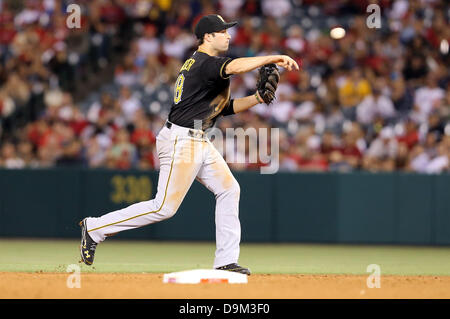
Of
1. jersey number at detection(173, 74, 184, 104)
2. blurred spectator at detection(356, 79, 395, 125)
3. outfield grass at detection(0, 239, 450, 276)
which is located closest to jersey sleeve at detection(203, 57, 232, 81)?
jersey number at detection(173, 74, 184, 104)

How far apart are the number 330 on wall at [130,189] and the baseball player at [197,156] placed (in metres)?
5.43

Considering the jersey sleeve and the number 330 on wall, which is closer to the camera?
the jersey sleeve

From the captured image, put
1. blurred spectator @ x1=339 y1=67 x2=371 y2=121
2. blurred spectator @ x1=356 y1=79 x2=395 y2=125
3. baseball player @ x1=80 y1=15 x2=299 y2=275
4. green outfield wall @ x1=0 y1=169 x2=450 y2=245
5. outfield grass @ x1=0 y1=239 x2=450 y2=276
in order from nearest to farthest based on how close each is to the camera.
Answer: baseball player @ x1=80 y1=15 x2=299 y2=275, outfield grass @ x1=0 y1=239 x2=450 y2=276, green outfield wall @ x1=0 y1=169 x2=450 y2=245, blurred spectator @ x1=356 y1=79 x2=395 y2=125, blurred spectator @ x1=339 y1=67 x2=371 y2=121

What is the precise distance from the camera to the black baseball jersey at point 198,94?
286 inches

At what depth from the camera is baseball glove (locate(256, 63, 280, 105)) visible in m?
7.40

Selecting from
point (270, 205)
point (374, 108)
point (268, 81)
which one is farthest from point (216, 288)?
point (374, 108)

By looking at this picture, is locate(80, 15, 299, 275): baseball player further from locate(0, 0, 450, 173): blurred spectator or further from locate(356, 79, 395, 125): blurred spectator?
locate(356, 79, 395, 125): blurred spectator

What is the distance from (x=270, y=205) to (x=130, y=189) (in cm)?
218

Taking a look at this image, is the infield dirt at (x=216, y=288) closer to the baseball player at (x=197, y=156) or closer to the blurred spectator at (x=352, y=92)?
the baseball player at (x=197, y=156)

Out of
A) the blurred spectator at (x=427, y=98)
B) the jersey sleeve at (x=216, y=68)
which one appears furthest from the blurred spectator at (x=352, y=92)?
the jersey sleeve at (x=216, y=68)

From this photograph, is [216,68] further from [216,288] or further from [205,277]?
[216,288]

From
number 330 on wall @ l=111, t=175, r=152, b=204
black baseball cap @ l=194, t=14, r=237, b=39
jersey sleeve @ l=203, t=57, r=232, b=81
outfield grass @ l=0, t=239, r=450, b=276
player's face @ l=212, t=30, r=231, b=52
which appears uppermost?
black baseball cap @ l=194, t=14, r=237, b=39

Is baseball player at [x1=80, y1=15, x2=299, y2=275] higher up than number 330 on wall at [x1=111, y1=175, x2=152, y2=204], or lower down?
higher up
